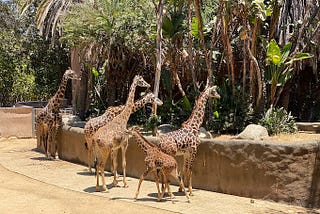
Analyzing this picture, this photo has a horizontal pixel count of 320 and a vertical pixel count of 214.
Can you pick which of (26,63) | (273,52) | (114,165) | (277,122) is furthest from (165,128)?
(26,63)

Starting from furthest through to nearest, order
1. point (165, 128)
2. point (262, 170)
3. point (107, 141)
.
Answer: point (165, 128) < point (107, 141) < point (262, 170)

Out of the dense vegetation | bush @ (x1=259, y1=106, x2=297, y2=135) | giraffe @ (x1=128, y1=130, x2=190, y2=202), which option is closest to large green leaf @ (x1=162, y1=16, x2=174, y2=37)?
the dense vegetation

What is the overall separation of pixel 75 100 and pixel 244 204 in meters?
11.5

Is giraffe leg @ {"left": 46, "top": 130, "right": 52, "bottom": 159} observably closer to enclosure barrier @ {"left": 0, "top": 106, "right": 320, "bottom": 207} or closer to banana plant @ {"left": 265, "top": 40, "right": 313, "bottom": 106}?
enclosure barrier @ {"left": 0, "top": 106, "right": 320, "bottom": 207}

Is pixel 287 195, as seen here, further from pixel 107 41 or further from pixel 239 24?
pixel 107 41

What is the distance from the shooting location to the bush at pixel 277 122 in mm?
11125

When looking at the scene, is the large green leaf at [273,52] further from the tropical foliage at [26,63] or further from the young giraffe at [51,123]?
the tropical foliage at [26,63]

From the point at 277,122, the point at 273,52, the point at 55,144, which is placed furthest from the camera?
the point at 55,144

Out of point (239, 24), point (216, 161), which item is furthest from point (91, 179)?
point (239, 24)

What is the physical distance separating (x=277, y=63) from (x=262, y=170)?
13.0 feet

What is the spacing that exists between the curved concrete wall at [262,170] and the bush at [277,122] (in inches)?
110

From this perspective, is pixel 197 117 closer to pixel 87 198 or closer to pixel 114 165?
pixel 114 165

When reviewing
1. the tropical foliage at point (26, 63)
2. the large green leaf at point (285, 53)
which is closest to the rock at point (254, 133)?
the large green leaf at point (285, 53)

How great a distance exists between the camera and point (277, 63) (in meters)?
11.3
